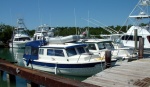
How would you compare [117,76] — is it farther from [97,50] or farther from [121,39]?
[121,39]

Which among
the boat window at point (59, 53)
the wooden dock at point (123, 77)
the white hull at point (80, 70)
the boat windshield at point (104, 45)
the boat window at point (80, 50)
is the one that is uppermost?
the boat windshield at point (104, 45)

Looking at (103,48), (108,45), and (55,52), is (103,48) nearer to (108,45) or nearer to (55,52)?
(108,45)

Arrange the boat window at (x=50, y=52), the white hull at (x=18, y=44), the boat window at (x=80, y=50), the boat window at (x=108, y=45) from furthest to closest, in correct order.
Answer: the white hull at (x=18, y=44), the boat window at (x=108, y=45), the boat window at (x=50, y=52), the boat window at (x=80, y=50)

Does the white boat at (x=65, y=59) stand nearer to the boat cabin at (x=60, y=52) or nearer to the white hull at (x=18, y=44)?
the boat cabin at (x=60, y=52)

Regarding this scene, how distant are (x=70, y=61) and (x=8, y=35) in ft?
182

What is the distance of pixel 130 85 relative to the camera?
32.5ft

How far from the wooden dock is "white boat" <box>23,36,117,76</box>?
12.7 feet

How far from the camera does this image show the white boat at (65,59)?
17.0 m

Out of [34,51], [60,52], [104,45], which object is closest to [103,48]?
[104,45]

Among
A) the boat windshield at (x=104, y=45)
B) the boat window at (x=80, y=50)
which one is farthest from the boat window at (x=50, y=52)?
the boat windshield at (x=104, y=45)

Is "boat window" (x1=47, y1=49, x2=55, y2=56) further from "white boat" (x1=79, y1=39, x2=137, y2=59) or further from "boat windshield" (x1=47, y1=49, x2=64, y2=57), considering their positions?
"white boat" (x1=79, y1=39, x2=137, y2=59)

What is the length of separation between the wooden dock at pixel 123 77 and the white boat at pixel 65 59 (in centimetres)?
388

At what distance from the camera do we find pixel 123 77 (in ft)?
36.4

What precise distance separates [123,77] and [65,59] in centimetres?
730
